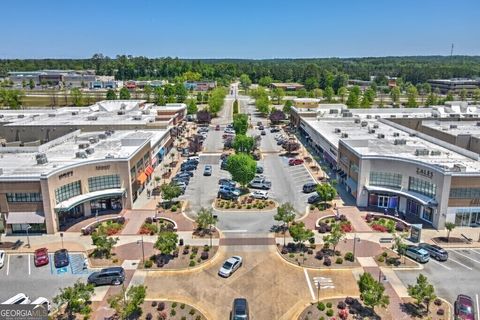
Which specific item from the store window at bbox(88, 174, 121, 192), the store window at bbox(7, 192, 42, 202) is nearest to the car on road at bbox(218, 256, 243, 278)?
the store window at bbox(88, 174, 121, 192)

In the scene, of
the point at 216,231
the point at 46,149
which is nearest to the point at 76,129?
the point at 46,149

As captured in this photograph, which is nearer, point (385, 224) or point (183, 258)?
point (183, 258)

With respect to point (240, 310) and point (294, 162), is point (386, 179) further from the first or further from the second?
point (240, 310)

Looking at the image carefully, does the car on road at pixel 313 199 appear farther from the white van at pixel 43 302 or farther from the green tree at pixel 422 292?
the white van at pixel 43 302

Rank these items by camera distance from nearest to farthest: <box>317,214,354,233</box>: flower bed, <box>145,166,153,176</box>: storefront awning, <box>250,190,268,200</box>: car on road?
<box>317,214,354,233</box>: flower bed, <box>250,190,268,200</box>: car on road, <box>145,166,153,176</box>: storefront awning

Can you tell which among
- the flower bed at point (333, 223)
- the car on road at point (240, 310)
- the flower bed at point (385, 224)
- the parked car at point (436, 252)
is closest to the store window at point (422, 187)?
the flower bed at point (385, 224)

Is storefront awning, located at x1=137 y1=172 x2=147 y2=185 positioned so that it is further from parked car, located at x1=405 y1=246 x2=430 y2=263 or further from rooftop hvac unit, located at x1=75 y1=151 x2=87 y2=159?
parked car, located at x1=405 y1=246 x2=430 y2=263

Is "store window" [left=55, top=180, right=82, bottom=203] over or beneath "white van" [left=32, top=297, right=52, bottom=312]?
over

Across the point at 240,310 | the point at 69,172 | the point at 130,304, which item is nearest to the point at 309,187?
the point at 240,310
